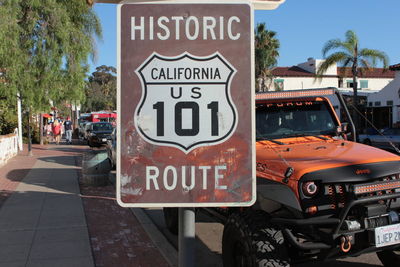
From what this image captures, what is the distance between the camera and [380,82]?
49.0 meters

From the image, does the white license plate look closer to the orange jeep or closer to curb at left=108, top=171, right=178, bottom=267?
the orange jeep

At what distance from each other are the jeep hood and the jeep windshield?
332 mm

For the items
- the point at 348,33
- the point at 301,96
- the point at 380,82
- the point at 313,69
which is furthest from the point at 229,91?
the point at 380,82

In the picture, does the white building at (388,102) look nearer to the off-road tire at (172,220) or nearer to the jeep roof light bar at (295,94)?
the jeep roof light bar at (295,94)

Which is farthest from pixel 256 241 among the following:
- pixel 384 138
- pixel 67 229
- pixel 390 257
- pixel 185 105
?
pixel 384 138

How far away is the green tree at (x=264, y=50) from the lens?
1432 inches

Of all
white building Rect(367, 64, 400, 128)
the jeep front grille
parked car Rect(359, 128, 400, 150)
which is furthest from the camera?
white building Rect(367, 64, 400, 128)

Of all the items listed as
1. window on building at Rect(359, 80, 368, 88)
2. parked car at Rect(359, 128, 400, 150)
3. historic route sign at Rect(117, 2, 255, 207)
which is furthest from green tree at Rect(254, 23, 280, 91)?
historic route sign at Rect(117, 2, 255, 207)

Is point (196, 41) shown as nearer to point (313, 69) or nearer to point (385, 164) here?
point (385, 164)

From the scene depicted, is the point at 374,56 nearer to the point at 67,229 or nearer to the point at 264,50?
the point at 264,50

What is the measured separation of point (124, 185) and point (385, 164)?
270 centimetres

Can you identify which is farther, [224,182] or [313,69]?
[313,69]

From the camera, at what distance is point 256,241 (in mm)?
3475

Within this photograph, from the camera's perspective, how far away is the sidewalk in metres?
5.03
